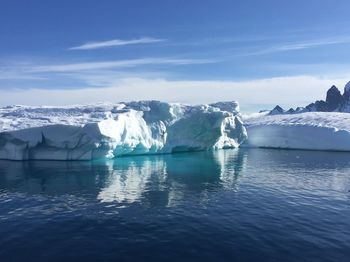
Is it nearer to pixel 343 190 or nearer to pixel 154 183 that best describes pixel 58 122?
pixel 154 183

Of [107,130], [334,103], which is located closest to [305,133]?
[107,130]

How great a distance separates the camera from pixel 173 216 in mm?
26203

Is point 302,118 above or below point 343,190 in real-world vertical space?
above

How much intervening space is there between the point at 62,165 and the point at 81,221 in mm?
27660

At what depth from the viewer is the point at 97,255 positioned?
19156 mm

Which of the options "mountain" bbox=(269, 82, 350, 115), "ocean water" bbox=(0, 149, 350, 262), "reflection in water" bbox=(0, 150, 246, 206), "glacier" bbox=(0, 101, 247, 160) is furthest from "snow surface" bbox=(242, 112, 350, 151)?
"mountain" bbox=(269, 82, 350, 115)

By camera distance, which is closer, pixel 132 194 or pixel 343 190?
pixel 132 194

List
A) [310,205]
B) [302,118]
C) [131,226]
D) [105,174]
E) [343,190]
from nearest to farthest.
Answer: [131,226], [310,205], [343,190], [105,174], [302,118]

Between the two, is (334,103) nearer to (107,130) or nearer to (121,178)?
(107,130)

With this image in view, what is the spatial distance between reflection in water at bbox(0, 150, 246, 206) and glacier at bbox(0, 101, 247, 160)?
8.86 ft

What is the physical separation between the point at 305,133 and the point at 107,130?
47.1 metres

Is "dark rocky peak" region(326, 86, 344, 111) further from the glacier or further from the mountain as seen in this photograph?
the glacier

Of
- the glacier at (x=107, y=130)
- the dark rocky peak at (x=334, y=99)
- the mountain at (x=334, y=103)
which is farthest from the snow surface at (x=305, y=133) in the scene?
the dark rocky peak at (x=334, y=99)

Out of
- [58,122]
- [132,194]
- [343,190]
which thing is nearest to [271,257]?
[132,194]
